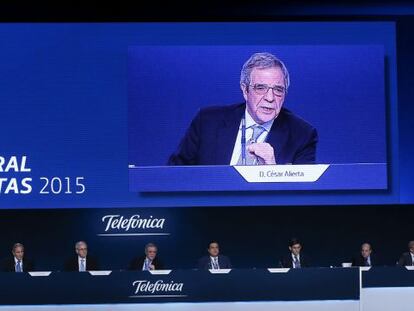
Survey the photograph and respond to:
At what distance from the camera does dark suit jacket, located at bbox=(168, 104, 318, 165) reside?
1124 centimetres

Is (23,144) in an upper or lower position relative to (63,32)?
lower

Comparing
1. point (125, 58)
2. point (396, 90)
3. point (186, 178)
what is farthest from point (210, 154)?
point (396, 90)

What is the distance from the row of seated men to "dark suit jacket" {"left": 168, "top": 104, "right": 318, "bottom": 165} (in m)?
1.08

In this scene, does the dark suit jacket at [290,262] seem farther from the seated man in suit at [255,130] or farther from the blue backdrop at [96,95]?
the seated man in suit at [255,130]

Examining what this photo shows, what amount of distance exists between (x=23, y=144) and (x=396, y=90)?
4.07 metres

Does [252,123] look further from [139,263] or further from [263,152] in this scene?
[139,263]

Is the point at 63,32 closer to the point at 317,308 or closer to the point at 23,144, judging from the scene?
the point at 23,144

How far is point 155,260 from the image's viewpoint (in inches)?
415

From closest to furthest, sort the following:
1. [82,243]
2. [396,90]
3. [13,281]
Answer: [13,281], [82,243], [396,90]

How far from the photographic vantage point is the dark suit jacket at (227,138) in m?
11.2

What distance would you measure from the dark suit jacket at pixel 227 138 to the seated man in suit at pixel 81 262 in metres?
1.37

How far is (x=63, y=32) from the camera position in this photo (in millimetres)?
11133

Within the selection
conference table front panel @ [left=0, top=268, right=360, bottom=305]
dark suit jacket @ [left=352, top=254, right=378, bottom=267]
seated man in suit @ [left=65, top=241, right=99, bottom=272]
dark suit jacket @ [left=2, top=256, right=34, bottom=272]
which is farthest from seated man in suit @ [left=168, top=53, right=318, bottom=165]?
conference table front panel @ [left=0, top=268, right=360, bottom=305]

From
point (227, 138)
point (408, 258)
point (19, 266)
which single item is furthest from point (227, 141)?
point (19, 266)
